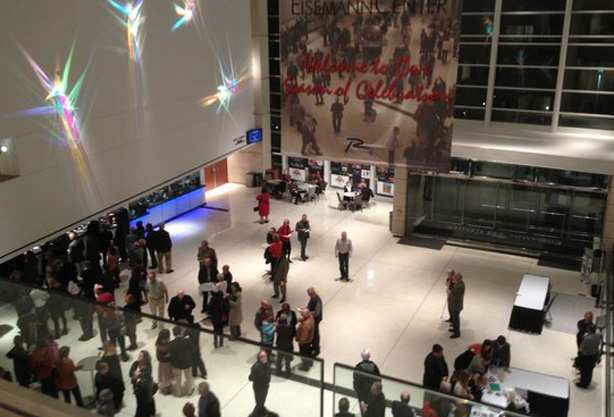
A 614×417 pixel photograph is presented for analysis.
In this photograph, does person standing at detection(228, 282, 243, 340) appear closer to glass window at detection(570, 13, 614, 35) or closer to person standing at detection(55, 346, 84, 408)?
person standing at detection(55, 346, 84, 408)

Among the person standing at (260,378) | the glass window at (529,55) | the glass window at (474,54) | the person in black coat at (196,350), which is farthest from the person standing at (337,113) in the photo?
the person standing at (260,378)

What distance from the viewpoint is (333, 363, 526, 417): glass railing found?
6.09 metres

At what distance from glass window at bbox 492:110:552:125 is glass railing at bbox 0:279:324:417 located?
13.3 metres

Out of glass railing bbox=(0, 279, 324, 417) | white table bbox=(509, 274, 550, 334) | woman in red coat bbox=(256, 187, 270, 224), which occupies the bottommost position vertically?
white table bbox=(509, 274, 550, 334)

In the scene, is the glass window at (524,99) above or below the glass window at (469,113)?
above

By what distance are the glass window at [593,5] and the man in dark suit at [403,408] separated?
1356cm

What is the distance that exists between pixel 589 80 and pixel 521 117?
2.07 m

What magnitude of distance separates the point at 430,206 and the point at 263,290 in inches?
259

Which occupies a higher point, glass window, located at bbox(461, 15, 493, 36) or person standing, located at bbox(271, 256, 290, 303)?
glass window, located at bbox(461, 15, 493, 36)

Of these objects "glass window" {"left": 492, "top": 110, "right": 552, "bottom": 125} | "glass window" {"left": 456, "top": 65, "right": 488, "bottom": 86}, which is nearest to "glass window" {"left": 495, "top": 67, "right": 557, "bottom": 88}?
"glass window" {"left": 456, "top": 65, "right": 488, "bottom": 86}

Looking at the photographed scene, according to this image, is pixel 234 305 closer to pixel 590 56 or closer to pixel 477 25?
pixel 477 25

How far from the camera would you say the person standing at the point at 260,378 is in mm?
7052

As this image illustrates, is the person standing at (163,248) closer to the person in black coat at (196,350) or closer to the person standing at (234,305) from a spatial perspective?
the person standing at (234,305)

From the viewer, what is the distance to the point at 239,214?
68.8 ft
